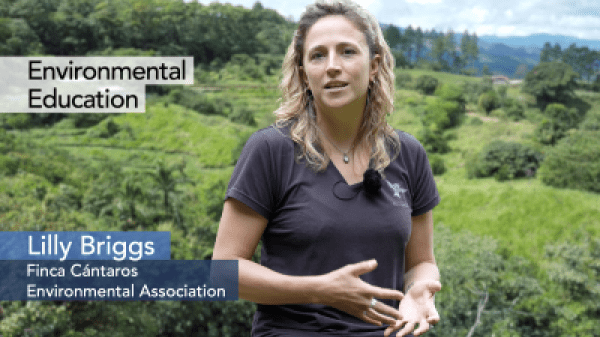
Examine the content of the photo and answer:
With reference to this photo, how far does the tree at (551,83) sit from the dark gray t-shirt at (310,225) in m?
31.1

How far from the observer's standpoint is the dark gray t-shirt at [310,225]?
140 cm

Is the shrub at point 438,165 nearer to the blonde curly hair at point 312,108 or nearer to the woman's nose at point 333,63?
the blonde curly hair at point 312,108

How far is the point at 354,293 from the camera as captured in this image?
52.4 inches

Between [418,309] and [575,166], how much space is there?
22.0 meters

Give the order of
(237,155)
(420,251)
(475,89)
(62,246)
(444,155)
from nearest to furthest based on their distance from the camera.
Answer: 1. (420,251)
2. (62,246)
3. (237,155)
4. (444,155)
5. (475,89)

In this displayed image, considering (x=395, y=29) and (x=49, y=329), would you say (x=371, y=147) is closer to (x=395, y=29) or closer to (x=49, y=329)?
(x=49, y=329)

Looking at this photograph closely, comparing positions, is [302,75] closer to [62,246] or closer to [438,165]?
[62,246]

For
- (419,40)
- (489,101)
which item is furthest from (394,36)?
(489,101)

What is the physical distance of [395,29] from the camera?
4244 centimetres

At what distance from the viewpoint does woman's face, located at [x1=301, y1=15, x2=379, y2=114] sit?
1.47 metres

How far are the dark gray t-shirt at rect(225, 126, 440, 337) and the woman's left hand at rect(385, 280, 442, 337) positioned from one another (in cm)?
8

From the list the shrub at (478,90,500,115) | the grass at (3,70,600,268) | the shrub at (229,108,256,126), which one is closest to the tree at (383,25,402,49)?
the grass at (3,70,600,268)

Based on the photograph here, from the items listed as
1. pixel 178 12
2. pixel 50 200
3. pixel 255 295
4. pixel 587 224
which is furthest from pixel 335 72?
pixel 178 12

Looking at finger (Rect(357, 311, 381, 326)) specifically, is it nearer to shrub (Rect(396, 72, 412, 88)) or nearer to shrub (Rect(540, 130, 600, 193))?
shrub (Rect(540, 130, 600, 193))
